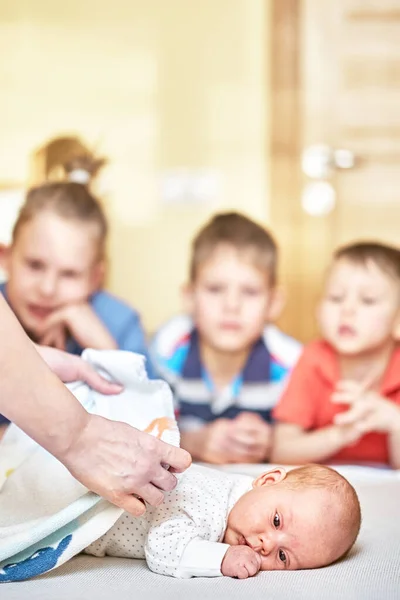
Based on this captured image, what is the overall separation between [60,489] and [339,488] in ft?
1.34

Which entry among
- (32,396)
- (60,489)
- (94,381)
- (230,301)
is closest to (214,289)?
(230,301)

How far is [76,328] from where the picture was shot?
2260mm

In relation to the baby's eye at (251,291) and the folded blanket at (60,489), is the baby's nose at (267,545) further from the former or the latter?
the baby's eye at (251,291)

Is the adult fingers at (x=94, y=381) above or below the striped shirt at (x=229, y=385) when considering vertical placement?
above

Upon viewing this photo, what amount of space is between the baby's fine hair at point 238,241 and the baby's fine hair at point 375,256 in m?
0.20

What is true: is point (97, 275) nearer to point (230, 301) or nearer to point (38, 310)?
point (38, 310)

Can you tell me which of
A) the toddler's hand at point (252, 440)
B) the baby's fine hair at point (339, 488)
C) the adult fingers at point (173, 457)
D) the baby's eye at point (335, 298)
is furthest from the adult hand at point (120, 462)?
the baby's eye at point (335, 298)

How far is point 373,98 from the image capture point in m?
2.88

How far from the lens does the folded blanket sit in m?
1.19

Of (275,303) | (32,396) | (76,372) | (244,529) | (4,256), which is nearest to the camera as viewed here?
(32,396)

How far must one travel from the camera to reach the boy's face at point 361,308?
7.51 ft

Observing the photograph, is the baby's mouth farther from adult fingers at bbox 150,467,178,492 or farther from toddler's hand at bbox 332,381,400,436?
Answer: adult fingers at bbox 150,467,178,492

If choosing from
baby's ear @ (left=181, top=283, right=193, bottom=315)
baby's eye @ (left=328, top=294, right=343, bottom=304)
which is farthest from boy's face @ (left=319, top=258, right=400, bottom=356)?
baby's ear @ (left=181, top=283, right=193, bottom=315)

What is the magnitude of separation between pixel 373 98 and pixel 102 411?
185 centimetres
